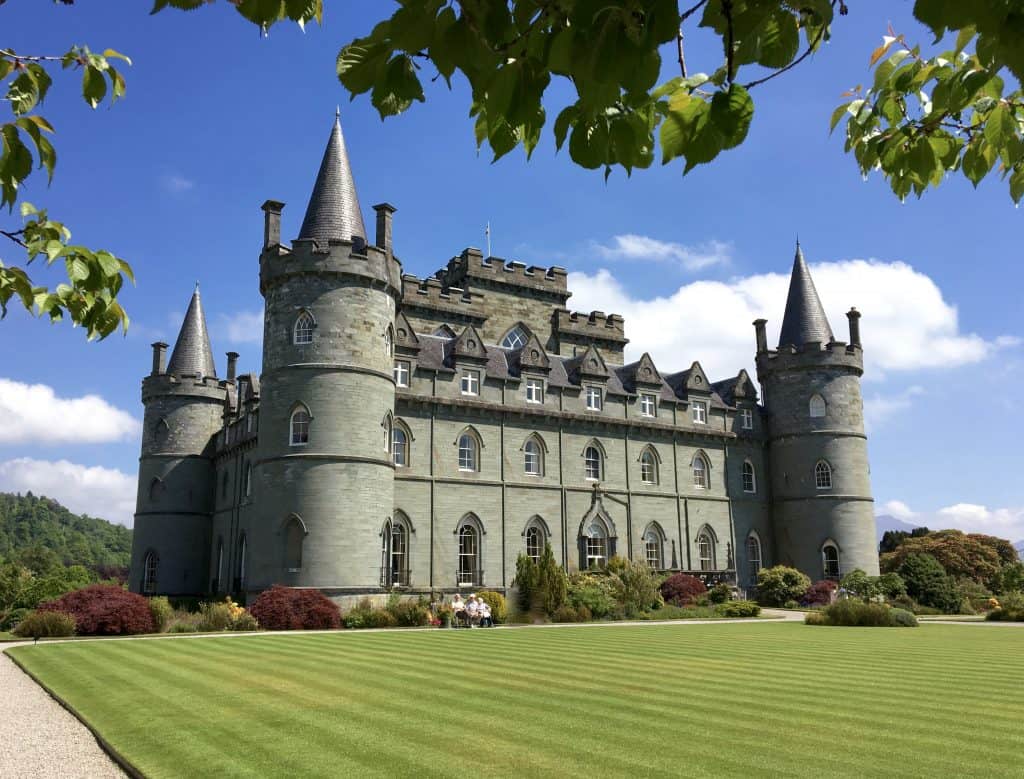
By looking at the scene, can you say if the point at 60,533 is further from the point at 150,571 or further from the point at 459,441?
the point at 459,441

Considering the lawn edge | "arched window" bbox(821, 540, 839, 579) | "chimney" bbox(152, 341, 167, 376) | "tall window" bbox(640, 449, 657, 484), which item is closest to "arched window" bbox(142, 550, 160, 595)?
"chimney" bbox(152, 341, 167, 376)

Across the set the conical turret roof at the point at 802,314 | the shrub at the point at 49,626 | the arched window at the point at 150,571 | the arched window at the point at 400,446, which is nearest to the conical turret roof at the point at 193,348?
the arched window at the point at 150,571

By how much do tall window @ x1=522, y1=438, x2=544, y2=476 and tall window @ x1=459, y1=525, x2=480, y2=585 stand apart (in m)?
3.89

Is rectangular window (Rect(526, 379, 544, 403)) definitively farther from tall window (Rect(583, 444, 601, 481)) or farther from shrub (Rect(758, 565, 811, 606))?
shrub (Rect(758, 565, 811, 606))

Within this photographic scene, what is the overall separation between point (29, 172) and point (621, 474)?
37.7 metres

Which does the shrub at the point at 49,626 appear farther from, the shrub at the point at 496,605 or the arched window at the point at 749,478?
the arched window at the point at 749,478

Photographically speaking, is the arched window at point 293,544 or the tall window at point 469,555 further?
the tall window at point 469,555

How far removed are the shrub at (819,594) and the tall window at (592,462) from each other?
10.7 m

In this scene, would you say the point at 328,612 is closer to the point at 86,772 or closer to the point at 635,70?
the point at 86,772

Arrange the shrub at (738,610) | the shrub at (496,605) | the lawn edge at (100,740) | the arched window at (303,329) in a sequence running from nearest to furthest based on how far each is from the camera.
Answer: the lawn edge at (100,740) → the shrub at (496,605) → the arched window at (303,329) → the shrub at (738,610)

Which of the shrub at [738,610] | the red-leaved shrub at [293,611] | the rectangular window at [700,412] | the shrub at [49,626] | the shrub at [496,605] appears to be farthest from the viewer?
the rectangular window at [700,412]

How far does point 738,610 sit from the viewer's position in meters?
33.1

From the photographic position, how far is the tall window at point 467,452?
36.7 metres

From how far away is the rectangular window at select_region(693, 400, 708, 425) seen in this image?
44.1 metres
